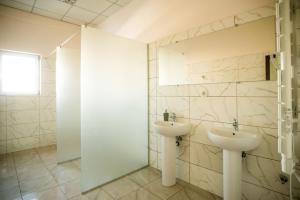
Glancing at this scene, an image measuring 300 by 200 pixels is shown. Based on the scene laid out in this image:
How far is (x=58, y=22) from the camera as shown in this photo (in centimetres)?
349

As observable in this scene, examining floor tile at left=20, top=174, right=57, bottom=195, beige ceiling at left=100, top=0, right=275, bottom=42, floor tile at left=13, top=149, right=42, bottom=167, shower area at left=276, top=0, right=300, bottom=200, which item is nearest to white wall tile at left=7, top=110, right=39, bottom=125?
floor tile at left=13, top=149, right=42, bottom=167

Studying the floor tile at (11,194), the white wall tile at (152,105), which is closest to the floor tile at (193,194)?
the white wall tile at (152,105)

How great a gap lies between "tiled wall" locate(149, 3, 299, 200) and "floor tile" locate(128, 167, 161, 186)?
0.14 meters

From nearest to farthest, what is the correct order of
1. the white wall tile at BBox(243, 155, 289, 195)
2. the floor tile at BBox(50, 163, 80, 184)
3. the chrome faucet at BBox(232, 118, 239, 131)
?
the white wall tile at BBox(243, 155, 289, 195) < the chrome faucet at BBox(232, 118, 239, 131) < the floor tile at BBox(50, 163, 80, 184)

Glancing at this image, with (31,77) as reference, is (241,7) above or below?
above

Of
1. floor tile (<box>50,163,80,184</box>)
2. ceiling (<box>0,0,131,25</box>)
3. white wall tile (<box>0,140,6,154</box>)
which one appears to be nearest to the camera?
floor tile (<box>50,163,80,184</box>)

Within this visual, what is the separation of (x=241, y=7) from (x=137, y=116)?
6.00 feet

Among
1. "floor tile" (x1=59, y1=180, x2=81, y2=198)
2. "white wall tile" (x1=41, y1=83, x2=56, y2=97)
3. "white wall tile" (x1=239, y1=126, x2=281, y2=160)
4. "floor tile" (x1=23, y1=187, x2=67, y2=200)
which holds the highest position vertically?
"white wall tile" (x1=41, y1=83, x2=56, y2=97)

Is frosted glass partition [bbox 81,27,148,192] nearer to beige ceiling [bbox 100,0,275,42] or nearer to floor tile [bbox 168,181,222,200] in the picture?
beige ceiling [bbox 100,0,275,42]

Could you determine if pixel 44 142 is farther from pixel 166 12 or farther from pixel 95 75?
pixel 166 12

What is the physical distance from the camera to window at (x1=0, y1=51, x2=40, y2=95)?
3164mm

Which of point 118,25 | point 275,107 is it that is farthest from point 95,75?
point 275,107

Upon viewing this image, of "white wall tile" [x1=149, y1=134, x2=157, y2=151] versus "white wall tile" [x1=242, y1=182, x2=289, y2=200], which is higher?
"white wall tile" [x1=149, y1=134, x2=157, y2=151]

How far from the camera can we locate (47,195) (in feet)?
6.22
